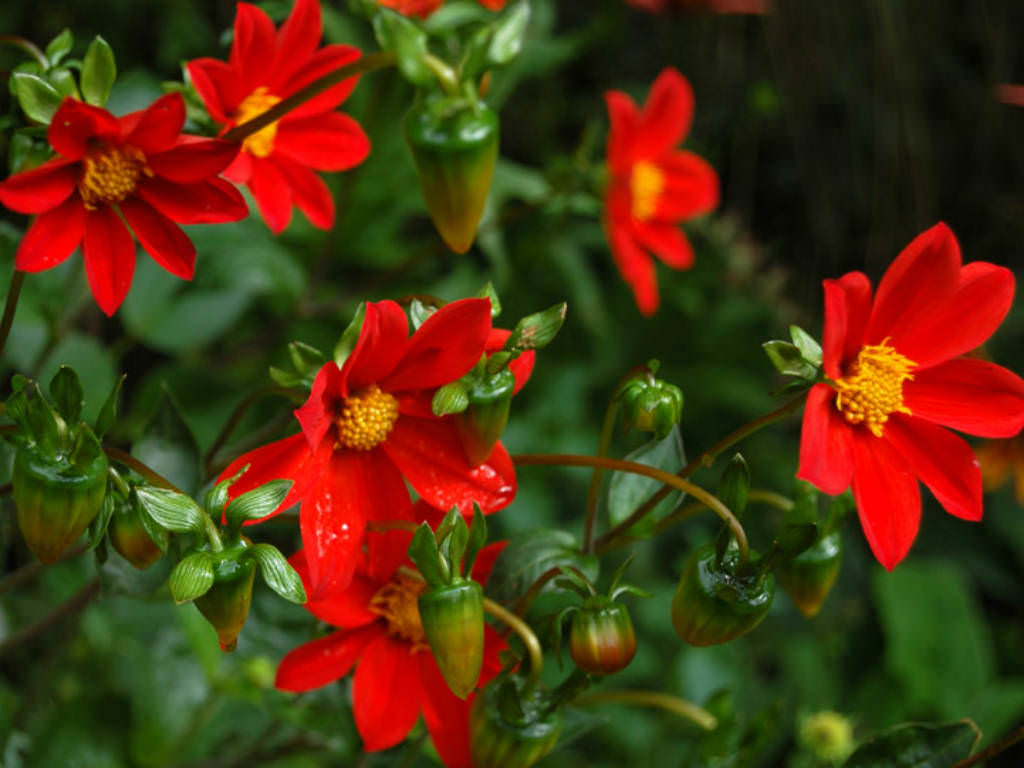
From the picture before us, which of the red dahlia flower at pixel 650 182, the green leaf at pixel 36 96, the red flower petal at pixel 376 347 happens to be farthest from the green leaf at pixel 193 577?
the red dahlia flower at pixel 650 182

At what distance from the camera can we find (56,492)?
1.39 feet

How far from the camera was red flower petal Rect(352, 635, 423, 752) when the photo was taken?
540 mm

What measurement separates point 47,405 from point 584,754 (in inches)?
42.4

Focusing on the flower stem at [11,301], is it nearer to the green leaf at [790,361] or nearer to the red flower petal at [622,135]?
the green leaf at [790,361]

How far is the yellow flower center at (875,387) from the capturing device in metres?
0.52

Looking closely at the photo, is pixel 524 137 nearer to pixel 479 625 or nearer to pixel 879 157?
pixel 879 157

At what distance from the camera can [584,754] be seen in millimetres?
1365

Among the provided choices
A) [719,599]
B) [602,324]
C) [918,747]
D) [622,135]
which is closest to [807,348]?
[719,599]

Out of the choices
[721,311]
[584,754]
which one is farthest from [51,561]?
[721,311]

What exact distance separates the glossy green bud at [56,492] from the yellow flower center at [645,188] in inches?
31.9

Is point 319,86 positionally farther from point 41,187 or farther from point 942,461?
point 942,461

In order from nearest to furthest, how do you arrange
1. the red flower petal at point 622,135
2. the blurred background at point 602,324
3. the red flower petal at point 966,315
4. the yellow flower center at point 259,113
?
the red flower petal at point 966,315 < the yellow flower center at point 259,113 < the blurred background at point 602,324 < the red flower petal at point 622,135

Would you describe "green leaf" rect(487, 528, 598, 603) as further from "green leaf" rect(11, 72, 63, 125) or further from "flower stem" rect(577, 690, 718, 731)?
"green leaf" rect(11, 72, 63, 125)

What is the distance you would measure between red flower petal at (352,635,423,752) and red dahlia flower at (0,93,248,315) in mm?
215
